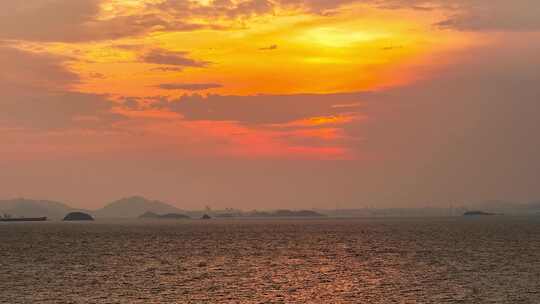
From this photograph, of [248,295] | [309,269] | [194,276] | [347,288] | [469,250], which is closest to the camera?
[248,295]

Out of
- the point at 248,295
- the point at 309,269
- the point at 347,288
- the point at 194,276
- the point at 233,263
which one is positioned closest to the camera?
the point at 248,295

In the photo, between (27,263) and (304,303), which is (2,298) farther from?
(27,263)

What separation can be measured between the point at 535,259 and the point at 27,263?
307 ft

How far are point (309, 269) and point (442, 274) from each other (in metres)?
21.1

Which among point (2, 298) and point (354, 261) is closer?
point (2, 298)

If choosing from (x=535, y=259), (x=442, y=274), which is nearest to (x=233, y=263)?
(x=442, y=274)

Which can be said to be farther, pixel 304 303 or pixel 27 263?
pixel 27 263

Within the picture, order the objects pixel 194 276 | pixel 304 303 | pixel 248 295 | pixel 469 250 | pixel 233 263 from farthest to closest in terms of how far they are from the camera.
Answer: pixel 469 250 → pixel 233 263 → pixel 194 276 → pixel 248 295 → pixel 304 303

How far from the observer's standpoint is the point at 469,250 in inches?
5979

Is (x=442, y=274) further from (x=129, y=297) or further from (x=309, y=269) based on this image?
(x=129, y=297)

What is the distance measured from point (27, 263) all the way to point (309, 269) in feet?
171

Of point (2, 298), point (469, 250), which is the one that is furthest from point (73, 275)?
point (469, 250)

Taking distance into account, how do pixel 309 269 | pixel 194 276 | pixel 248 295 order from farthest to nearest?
pixel 309 269, pixel 194 276, pixel 248 295

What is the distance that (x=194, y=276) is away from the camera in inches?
3804
